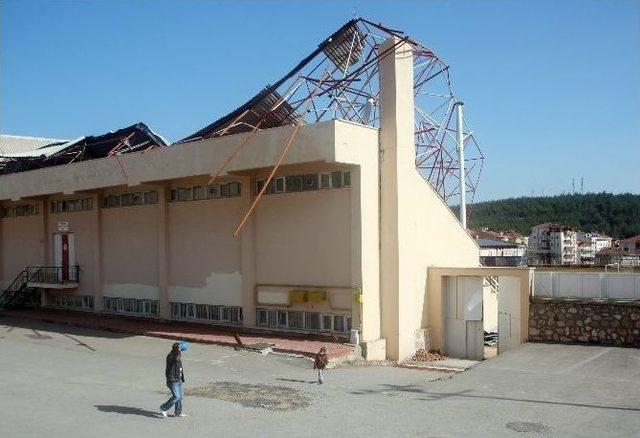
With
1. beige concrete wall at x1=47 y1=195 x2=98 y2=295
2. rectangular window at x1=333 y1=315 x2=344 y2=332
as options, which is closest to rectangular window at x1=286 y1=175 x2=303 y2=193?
rectangular window at x1=333 y1=315 x2=344 y2=332

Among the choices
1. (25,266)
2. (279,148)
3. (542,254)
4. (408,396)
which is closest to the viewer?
(408,396)

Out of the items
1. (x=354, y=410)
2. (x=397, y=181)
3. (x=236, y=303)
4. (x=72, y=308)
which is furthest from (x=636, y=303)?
(x=72, y=308)

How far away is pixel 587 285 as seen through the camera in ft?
62.4

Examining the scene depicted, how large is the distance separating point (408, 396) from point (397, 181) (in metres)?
8.04

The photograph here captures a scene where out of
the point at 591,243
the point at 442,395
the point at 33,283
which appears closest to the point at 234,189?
the point at 442,395

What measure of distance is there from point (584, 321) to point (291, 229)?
10000 mm

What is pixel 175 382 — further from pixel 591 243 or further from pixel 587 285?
pixel 591 243

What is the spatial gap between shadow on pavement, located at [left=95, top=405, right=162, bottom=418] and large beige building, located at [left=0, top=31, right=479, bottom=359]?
8.75m

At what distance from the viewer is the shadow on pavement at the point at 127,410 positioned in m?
11.3

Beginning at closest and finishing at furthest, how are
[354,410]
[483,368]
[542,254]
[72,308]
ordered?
[354,410] → [483,368] → [72,308] → [542,254]

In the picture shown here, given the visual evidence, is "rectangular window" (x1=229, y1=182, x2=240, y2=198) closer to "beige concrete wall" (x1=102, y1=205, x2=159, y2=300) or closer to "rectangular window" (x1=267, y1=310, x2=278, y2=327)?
"beige concrete wall" (x1=102, y1=205, x2=159, y2=300)

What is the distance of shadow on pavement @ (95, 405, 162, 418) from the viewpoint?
11.3 metres

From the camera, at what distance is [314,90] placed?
2302cm

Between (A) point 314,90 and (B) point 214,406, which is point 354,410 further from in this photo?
(A) point 314,90
